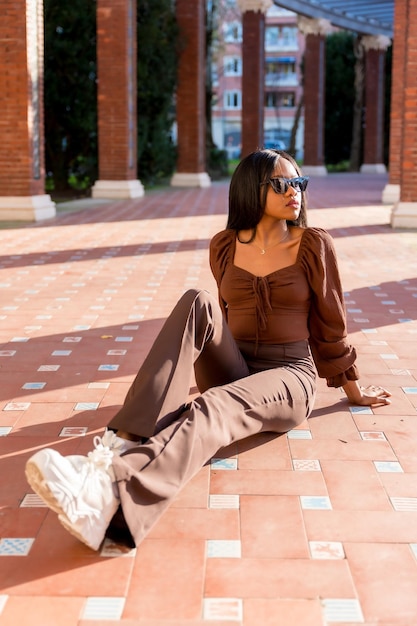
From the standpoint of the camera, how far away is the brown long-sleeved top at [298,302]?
3.62m

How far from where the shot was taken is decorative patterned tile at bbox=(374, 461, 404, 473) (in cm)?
335

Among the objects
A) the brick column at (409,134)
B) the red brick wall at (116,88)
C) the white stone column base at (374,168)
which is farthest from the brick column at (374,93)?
the brick column at (409,134)

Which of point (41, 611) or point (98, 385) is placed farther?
point (98, 385)

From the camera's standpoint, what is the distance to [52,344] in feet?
17.8

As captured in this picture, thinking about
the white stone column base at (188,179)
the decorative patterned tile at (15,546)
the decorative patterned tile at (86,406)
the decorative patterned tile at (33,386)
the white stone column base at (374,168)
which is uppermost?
the white stone column base at (374,168)

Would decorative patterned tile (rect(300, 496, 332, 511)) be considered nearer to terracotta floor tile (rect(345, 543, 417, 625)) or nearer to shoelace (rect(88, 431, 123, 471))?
terracotta floor tile (rect(345, 543, 417, 625))

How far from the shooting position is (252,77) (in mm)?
25906

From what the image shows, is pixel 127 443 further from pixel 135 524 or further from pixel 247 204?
pixel 247 204

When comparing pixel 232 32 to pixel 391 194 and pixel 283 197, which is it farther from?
pixel 283 197

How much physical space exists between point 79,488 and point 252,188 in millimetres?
1552

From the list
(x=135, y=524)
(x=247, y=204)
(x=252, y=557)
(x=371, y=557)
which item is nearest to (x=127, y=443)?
(x=135, y=524)

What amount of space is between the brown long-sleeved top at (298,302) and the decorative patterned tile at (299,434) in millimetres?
255

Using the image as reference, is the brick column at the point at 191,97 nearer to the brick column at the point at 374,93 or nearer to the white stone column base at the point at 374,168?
the brick column at the point at 374,93

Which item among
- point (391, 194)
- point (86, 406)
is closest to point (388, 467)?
point (86, 406)
